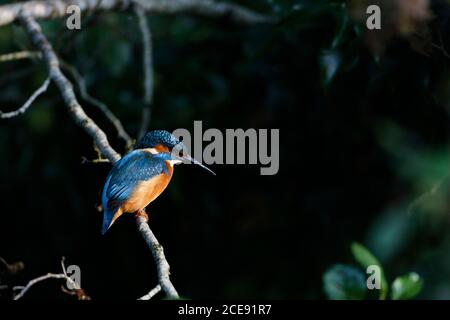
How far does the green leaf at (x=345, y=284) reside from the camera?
6.89 feet

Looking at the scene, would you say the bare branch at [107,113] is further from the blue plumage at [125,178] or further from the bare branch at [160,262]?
the bare branch at [160,262]

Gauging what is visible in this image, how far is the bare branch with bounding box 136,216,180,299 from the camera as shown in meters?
1.74

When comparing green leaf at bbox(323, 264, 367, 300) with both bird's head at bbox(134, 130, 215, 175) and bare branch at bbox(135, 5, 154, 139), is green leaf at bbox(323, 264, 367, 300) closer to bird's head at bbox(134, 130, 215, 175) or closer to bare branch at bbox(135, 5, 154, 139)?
bird's head at bbox(134, 130, 215, 175)

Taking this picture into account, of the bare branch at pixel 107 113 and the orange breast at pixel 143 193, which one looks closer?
the orange breast at pixel 143 193

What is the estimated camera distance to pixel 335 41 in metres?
2.81

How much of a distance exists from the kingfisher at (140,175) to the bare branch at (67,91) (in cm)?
10

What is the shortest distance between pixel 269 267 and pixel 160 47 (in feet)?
4.36

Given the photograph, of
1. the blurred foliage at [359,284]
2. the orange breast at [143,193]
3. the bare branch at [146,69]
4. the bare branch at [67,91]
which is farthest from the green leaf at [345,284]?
the bare branch at [146,69]

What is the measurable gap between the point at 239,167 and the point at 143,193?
5.09 ft

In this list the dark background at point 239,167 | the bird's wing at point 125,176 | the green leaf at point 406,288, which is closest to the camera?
the green leaf at point 406,288

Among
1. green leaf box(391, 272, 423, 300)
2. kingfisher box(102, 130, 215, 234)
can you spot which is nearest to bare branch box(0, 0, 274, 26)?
kingfisher box(102, 130, 215, 234)
